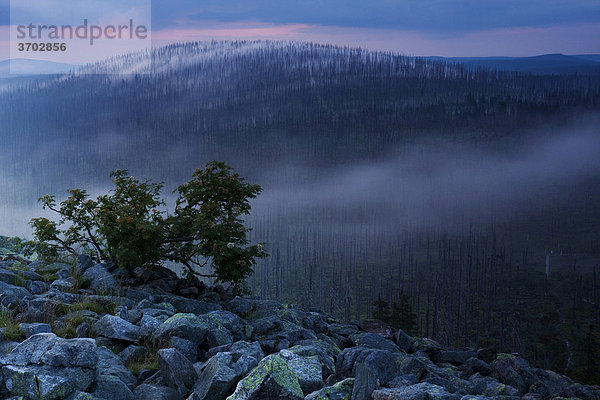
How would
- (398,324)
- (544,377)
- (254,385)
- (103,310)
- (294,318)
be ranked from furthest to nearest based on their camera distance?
1. (398,324)
2. (544,377)
3. (294,318)
4. (103,310)
5. (254,385)

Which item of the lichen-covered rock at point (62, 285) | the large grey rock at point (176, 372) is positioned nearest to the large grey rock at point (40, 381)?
the large grey rock at point (176, 372)

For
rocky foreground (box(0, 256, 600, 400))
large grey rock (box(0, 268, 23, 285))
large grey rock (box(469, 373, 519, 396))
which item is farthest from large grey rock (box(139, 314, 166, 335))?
large grey rock (box(469, 373, 519, 396))

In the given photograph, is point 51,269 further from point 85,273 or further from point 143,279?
point 143,279

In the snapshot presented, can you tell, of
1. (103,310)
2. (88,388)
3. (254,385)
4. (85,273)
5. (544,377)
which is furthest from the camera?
(544,377)

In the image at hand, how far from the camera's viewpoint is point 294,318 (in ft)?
94.5

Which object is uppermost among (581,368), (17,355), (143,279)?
(17,355)

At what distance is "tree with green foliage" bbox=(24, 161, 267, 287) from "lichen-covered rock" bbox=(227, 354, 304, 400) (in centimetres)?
1645

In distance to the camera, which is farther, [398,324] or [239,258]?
[398,324]

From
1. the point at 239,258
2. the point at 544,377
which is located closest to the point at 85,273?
the point at 239,258

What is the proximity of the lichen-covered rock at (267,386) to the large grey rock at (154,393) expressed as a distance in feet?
7.42

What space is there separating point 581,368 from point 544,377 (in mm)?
159275

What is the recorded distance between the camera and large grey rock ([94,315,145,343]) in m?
17.5

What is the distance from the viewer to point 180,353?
14953mm

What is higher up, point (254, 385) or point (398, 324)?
point (254, 385)
